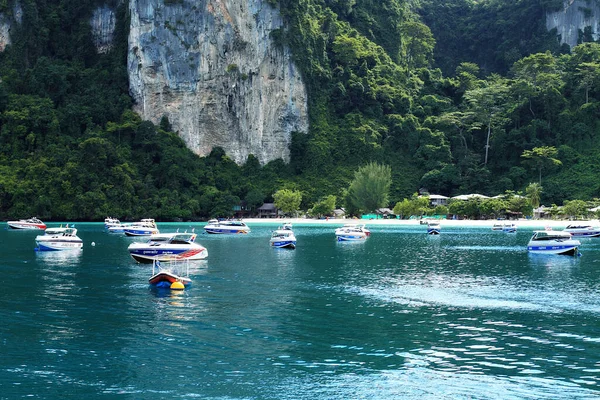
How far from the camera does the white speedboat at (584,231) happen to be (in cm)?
9869

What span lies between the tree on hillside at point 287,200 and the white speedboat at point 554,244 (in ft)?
257

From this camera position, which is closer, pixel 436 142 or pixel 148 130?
pixel 148 130

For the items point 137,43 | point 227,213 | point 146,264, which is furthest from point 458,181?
point 146,264

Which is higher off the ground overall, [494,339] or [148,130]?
[148,130]

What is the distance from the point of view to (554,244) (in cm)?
6969

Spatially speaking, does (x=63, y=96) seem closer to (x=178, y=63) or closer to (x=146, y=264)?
(x=178, y=63)

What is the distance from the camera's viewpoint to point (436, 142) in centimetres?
16300

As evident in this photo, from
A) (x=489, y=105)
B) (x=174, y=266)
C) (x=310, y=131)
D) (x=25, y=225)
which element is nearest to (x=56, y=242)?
(x=174, y=266)

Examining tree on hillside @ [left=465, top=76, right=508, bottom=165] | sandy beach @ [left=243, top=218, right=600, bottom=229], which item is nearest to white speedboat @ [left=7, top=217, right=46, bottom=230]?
sandy beach @ [left=243, top=218, right=600, bottom=229]

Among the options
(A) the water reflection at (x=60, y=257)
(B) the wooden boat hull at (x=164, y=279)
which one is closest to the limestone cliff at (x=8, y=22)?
(A) the water reflection at (x=60, y=257)

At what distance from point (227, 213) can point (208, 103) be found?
100 ft

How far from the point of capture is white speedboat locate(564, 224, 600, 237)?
3885 inches

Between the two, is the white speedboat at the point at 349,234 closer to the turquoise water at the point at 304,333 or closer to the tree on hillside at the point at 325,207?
the turquoise water at the point at 304,333

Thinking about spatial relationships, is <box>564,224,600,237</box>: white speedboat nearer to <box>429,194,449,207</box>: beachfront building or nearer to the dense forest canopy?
the dense forest canopy
